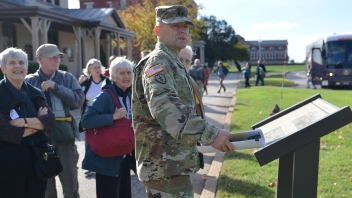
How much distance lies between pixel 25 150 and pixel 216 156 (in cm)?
437

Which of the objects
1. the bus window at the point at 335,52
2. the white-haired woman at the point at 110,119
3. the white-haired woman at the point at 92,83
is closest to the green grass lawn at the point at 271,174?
the white-haired woman at the point at 110,119

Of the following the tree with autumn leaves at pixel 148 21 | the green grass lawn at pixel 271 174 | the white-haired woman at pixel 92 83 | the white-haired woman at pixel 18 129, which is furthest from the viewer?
the tree with autumn leaves at pixel 148 21

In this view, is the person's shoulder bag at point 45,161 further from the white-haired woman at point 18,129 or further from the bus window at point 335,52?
the bus window at point 335,52

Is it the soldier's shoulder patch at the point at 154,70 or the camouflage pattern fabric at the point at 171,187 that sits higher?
the soldier's shoulder patch at the point at 154,70

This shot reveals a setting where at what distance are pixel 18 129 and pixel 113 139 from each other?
95 centimetres

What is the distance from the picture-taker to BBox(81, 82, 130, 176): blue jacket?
417 centimetres

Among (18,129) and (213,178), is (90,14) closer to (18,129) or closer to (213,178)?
(213,178)

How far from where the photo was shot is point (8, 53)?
3.83 m

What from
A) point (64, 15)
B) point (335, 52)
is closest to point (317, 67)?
point (335, 52)

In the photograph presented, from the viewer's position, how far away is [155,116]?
2566 mm

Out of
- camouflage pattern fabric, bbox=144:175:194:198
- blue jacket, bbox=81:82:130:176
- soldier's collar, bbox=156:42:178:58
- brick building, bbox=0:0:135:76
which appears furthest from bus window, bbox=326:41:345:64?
camouflage pattern fabric, bbox=144:175:194:198

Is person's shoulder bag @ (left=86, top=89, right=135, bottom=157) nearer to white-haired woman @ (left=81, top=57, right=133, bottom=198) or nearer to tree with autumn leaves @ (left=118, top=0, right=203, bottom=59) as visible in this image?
white-haired woman @ (left=81, top=57, right=133, bottom=198)

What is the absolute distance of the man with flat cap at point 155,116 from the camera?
2641 millimetres

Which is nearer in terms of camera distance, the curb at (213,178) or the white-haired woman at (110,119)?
the white-haired woman at (110,119)
